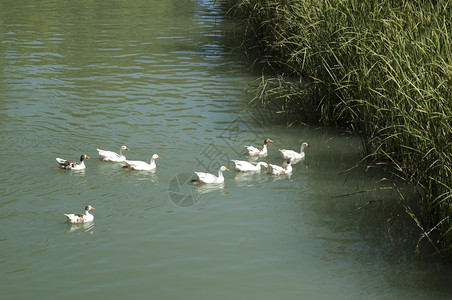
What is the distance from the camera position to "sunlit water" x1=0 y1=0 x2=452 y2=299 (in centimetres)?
804

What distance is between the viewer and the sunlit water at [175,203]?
8.04 metres

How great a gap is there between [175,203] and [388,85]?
336 cm

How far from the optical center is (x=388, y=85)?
35.0ft

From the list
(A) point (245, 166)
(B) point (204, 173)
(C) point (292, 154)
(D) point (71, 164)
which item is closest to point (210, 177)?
(B) point (204, 173)

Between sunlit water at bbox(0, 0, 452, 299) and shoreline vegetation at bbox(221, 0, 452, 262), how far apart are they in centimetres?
48

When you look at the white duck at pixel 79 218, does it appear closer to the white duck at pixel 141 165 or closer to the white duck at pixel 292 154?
the white duck at pixel 141 165

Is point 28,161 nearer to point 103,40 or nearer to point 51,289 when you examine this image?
point 51,289

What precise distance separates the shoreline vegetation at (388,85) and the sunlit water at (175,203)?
1.56ft

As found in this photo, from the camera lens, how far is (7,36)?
2114 cm

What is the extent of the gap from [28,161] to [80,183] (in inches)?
47.0

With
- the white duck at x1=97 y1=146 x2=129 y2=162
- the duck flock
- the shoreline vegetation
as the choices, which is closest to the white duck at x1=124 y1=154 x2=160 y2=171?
the duck flock

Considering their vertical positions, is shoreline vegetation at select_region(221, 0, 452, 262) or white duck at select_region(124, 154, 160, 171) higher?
shoreline vegetation at select_region(221, 0, 452, 262)

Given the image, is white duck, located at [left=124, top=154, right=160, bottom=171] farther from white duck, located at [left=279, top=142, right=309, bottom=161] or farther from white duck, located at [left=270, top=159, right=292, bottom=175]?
white duck, located at [left=279, top=142, right=309, bottom=161]

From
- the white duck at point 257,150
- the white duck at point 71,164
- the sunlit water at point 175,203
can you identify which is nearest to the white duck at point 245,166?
the sunlit water at point 175,203
